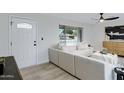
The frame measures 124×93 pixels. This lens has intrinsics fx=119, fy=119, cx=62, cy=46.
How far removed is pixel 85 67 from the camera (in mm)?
2785

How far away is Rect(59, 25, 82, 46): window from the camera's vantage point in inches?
235

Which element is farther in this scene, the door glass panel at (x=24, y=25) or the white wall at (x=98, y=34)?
the white wall at (x=98, y=34)

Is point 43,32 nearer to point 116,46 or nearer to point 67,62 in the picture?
point 67,62

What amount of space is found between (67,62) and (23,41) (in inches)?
71.0

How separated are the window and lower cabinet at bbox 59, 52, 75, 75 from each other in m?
1.87

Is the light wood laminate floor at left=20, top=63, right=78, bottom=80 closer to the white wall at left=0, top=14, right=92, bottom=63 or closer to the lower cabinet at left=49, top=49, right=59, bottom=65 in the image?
the lower cabinet at left=49, top=49, right=59, bottom=65

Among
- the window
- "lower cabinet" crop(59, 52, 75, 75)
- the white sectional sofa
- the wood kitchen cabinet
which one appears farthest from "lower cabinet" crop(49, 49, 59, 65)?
the wood kitchen cabinet

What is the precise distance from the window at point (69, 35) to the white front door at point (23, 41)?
1.69 metres

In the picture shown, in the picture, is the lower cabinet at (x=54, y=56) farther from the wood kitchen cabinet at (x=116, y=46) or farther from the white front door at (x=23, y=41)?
the wood kitchen cabinet at (x=116, y=46)

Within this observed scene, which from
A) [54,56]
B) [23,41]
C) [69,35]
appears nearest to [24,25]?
[23,41]

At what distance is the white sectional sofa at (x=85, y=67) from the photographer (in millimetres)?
Result: 2336

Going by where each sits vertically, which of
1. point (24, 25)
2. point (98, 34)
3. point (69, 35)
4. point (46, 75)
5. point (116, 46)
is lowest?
point (46, 75)

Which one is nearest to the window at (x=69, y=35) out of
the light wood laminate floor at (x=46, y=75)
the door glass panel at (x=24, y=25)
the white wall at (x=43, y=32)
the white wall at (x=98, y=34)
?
the white wall at (x=43, y=32)
